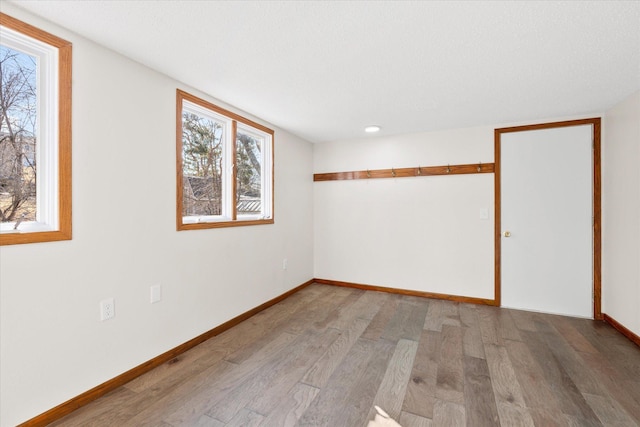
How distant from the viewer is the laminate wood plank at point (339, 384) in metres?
1.62

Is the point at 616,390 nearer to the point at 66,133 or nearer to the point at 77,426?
the point at 77,426

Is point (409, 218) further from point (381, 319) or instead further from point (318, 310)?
point (318, 310)

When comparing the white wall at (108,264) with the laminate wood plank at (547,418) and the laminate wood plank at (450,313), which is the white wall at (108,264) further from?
the laminate wood plank at (547,418)

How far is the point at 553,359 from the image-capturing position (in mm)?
2211

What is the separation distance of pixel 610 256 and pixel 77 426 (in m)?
4.44

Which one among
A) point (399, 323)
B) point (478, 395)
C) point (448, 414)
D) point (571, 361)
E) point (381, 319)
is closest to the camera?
point (448, 414)

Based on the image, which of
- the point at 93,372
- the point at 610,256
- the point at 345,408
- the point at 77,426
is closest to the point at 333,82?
the point at 345,408

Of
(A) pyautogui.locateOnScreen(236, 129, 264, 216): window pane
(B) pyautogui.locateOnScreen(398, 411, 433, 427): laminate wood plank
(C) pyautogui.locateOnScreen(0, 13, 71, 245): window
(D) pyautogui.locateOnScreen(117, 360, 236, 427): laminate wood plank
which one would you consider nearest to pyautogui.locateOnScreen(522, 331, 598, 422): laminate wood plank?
(B) pyautogui.locateOnScreen(398, 411, 433, 427): laminate wood plank

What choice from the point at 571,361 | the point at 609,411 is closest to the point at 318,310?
the point at 571,361

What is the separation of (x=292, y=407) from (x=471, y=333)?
1.84 meters

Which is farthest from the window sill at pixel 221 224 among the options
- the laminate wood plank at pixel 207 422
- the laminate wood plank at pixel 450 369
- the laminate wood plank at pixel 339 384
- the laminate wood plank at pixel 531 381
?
the laminate wood plank at pixel 531 381

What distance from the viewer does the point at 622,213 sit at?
267 centimetres

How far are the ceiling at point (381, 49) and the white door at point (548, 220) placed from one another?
47cm

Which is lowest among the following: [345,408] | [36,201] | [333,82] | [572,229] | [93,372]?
[345,408]
